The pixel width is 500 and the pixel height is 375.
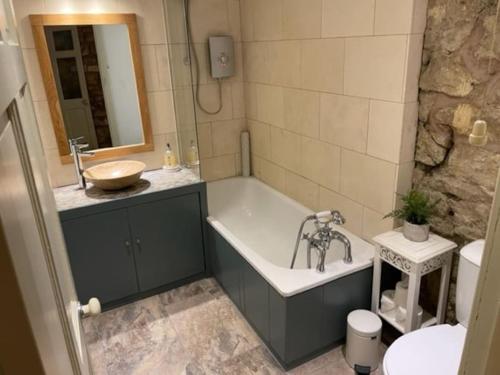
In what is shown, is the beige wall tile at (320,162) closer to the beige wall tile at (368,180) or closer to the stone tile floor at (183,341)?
the beige wall tile at (368,180)

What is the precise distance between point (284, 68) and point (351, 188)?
3.38 ft

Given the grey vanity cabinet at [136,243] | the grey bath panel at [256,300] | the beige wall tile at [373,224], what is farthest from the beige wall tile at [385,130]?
the grey vanity cabinet at [136,243]

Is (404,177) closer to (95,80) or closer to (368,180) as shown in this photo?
(368,180)

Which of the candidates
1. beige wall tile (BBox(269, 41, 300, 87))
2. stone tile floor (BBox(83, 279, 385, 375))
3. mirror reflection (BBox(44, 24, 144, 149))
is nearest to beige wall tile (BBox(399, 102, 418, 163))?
beige wall tile (BBox(269, 41, 300, 87))

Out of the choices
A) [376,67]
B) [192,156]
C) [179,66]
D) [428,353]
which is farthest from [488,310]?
[179,66]

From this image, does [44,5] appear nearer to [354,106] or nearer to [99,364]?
[354,106]

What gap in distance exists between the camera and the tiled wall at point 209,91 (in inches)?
119

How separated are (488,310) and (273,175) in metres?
2.78

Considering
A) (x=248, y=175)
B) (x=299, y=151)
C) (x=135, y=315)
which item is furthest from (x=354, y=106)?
(x=135, y=315)

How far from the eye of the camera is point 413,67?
6.36 ft

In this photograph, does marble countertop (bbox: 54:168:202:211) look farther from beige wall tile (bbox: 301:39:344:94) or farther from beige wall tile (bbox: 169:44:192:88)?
beige wall tile (bbox: 301:39:344:94)

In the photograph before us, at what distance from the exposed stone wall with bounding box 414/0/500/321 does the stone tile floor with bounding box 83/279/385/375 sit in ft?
3.21

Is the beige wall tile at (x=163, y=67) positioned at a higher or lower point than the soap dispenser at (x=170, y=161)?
higher

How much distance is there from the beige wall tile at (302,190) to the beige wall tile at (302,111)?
363mm
